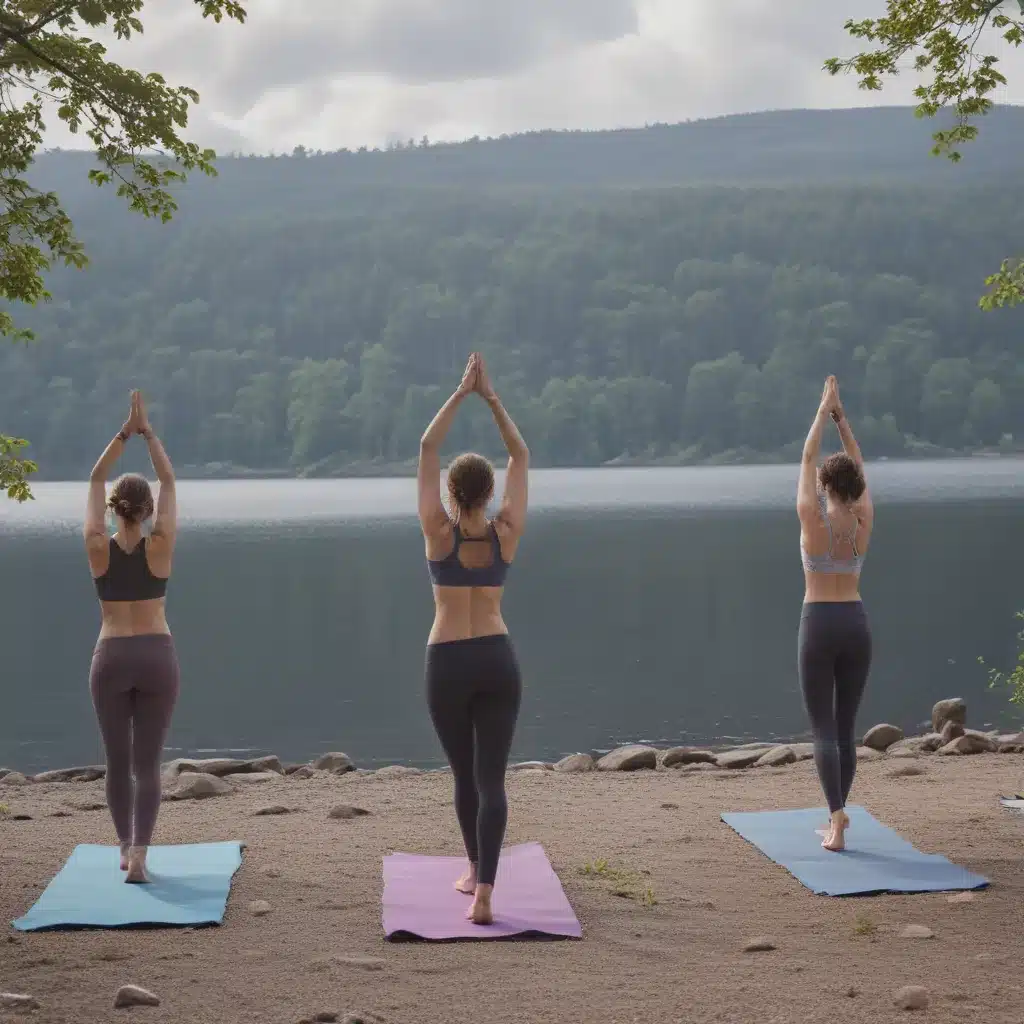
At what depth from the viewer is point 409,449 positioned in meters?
141

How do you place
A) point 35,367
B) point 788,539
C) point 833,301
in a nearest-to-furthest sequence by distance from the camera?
point 788,539
point 35,367
point 833,301

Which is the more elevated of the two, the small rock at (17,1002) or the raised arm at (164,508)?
the raised arm at (164,508)

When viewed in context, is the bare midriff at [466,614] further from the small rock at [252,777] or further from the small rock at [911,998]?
the small rock at [252,777]

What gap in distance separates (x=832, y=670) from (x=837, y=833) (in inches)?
36.0

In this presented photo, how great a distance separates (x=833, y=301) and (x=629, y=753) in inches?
5787

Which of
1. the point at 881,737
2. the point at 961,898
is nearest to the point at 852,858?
the point at 961,898

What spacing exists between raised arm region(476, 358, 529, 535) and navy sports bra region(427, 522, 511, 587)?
0.32ft

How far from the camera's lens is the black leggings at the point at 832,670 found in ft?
26.6

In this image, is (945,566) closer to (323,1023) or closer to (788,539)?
(788,539)

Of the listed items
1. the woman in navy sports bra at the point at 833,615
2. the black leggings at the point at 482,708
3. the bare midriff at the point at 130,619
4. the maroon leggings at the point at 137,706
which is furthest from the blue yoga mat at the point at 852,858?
the bare midriff at the point at 130,619

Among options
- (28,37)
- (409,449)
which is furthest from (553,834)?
(409,449)

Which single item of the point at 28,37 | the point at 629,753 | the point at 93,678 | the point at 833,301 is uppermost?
the point at 833,301

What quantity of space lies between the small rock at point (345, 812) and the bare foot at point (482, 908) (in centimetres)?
326

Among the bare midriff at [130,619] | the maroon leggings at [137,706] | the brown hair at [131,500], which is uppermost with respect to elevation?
the brown hair at [131,500]
